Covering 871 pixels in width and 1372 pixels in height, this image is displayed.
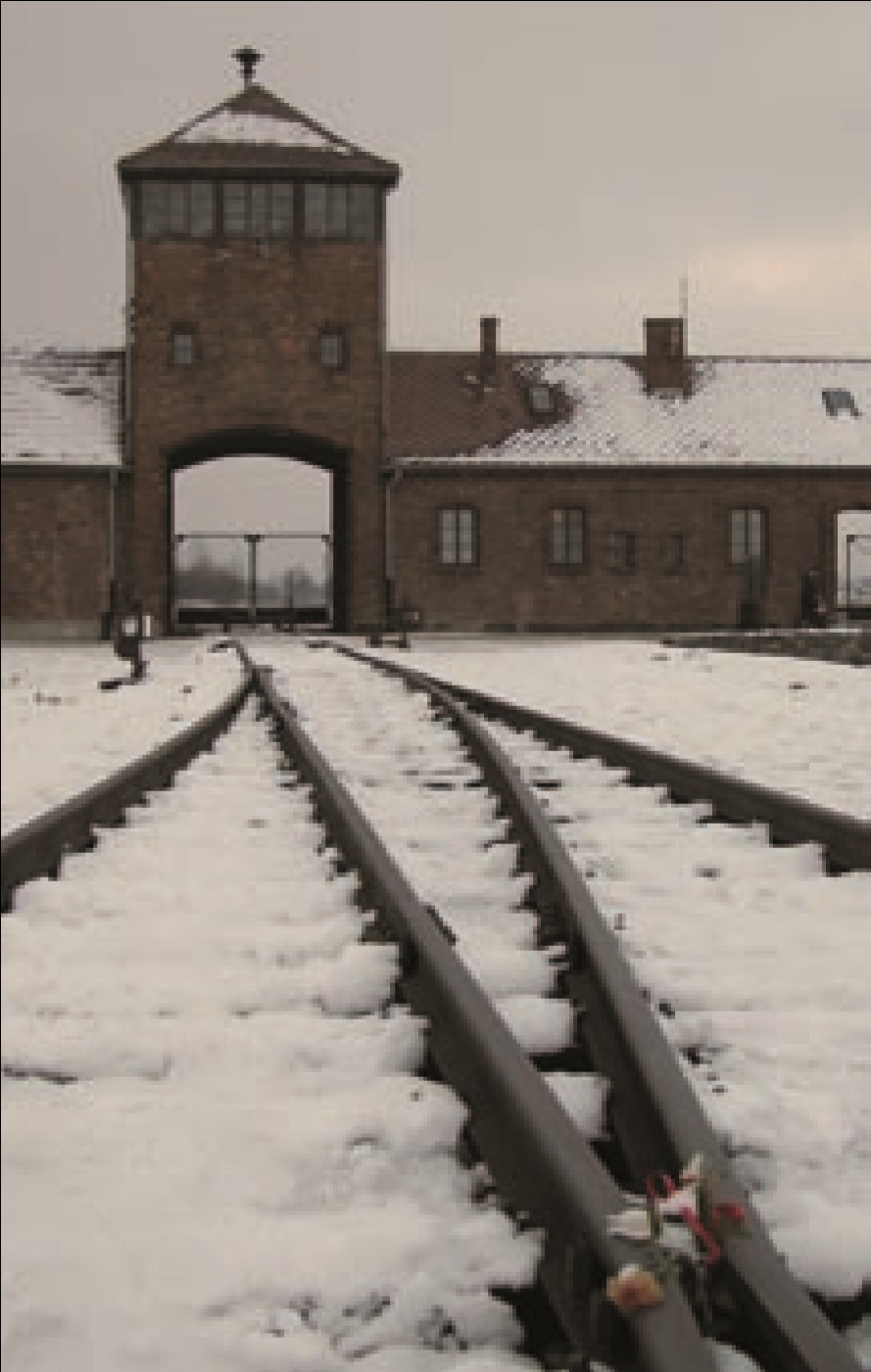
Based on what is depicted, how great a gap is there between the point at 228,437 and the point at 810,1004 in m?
36.0

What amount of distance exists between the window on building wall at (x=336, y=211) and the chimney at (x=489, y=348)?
5.06 metres

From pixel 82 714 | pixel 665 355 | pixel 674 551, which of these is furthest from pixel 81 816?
pixel 665 355

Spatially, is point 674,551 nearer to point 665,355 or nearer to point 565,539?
point 565,539

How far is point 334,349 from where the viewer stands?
3806 cm

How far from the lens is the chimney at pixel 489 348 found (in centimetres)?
4184

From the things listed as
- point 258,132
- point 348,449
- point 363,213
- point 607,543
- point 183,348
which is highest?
point 258,132

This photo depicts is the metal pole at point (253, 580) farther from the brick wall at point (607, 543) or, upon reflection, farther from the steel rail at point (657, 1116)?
the steel rail at point (657, 1116)

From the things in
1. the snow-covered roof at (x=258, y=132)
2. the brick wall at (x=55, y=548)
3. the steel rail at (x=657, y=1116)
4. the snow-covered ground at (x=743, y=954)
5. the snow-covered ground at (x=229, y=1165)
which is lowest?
the snow-covered ground at (x=743, y=954)

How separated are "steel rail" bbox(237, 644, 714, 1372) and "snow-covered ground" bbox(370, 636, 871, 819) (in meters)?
3.87

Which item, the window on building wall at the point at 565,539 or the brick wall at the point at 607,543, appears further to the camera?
the window on building wall at the point at 565,539

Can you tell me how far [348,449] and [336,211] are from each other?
5222 millimetres

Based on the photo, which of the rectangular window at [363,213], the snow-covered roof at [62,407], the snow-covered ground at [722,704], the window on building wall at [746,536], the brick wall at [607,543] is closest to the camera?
the snow-covered ground at [722,704]

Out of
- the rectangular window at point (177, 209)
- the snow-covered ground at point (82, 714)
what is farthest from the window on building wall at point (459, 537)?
the snow-covered ground at point (82, 714)

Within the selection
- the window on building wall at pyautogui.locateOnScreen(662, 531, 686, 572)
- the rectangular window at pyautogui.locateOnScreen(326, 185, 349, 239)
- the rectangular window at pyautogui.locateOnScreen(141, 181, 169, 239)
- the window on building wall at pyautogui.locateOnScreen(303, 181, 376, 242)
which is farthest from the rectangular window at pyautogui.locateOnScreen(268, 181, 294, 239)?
the window on building wall at pyautogui.locateOnScreen(662, 531, 686, 572)
